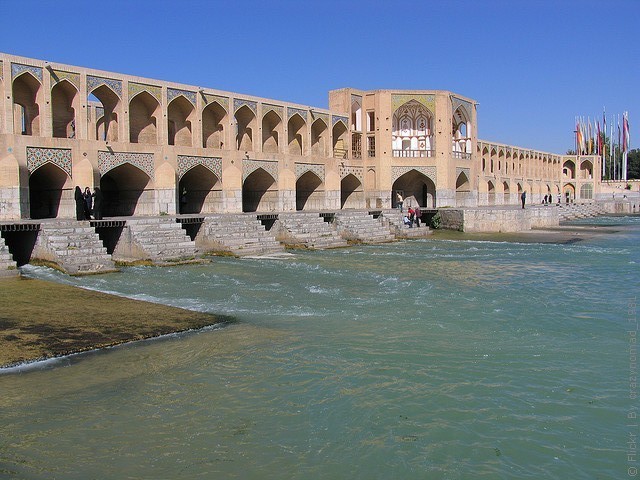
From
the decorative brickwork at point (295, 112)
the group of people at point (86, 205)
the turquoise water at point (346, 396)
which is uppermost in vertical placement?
the decorative brickwork at point (295, 112)

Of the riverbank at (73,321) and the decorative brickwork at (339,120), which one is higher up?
the decorative brickwork at (339,120)

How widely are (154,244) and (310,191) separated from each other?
11982 mm

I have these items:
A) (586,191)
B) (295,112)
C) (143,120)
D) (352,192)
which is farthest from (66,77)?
(586,191)

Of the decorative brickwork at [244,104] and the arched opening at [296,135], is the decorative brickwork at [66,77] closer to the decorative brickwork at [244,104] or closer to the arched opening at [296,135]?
the decorative brickwork at [244,104]

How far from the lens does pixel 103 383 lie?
507 centimetres

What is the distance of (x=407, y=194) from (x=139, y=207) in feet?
46.5

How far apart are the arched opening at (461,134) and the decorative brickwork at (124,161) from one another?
14784 mm

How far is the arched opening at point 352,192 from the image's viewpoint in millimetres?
26203

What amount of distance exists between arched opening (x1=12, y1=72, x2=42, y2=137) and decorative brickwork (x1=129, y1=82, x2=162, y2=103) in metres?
2.46

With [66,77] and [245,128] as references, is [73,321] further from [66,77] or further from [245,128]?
[245,128]

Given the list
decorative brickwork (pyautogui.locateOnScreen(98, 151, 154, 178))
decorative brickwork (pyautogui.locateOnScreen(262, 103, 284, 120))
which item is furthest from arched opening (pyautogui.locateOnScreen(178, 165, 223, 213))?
decorative brickwork (pyautogui.locateOnScreen(262, 103, 284, 120))

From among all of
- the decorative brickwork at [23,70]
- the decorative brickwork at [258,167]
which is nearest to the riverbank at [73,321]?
the decorative brickwork at [23,70]

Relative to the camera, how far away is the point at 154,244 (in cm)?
1324

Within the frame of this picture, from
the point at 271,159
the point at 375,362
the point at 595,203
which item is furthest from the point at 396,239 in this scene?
the point at 595,203
